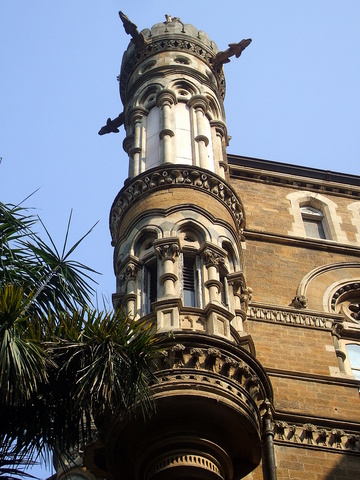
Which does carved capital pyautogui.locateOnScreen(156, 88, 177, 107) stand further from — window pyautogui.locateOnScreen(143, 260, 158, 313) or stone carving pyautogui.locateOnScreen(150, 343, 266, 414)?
stone carving pyautogui.locateOnScreen(150, 343, 266, 414)

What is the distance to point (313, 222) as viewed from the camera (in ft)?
67.8

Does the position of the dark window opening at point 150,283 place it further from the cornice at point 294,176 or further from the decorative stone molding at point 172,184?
the cornice at point 294,176

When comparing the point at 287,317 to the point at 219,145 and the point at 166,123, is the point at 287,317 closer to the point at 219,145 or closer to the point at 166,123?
the point at 219,145

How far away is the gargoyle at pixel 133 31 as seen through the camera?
2027 centimetres

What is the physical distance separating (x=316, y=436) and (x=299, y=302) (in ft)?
12.0

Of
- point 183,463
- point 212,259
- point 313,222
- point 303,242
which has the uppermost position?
point 313,222

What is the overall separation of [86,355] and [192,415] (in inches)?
84.1

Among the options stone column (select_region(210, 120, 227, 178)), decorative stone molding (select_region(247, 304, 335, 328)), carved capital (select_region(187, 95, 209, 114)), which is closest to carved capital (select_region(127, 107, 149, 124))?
carved capital (select_region(187, 95, 209, 114))

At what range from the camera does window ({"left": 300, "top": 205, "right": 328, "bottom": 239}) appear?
2020 cm

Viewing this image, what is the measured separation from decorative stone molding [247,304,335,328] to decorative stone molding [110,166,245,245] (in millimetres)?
1632

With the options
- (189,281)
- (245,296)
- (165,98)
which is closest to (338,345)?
(245,296)

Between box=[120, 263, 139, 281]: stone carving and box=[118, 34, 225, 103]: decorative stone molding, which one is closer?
box=[120, 263, 139, 281]: stone carving

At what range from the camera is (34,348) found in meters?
9.41

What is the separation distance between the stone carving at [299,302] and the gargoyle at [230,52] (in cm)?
625
